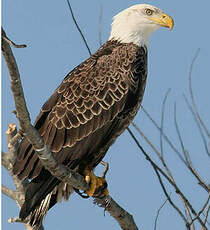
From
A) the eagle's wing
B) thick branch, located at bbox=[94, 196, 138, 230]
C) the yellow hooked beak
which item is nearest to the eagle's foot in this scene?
thick branch, located at bbox=[94, 196, 138, 230]

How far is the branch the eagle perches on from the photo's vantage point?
12.9 feet

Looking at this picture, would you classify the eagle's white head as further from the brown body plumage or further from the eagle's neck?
the brown body plumage

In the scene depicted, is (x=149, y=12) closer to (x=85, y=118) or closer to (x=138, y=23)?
(x=138, y=23)

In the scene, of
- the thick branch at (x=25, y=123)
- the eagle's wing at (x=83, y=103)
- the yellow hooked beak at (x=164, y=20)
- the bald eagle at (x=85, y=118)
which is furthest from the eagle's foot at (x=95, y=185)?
the yellow hooked beak at (x=164, y=20)

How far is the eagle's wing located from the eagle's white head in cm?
35

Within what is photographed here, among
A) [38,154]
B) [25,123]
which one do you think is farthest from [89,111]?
[25,123]

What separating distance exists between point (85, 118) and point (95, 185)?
758mm

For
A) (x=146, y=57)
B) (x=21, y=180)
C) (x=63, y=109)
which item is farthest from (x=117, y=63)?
(x=21, y=180)

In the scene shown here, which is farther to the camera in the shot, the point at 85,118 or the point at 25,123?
the point at 85,118

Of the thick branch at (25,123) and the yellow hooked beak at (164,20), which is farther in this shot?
the yellow hooked beak at (164,20)

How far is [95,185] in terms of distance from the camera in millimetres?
6129

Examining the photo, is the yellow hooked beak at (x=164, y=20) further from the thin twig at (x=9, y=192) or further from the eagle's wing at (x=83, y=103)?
the thin twig at (x=9, y=192)

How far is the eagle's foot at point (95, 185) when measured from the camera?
612cm

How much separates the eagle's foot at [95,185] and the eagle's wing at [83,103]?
41 cm
